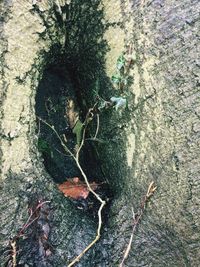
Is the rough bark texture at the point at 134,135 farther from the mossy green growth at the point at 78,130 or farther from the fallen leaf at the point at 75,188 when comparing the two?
the mossy green growth at the point at 78,130

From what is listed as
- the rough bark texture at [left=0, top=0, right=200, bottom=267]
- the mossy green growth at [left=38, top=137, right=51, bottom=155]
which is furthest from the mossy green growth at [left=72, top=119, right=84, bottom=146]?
the rough bark texture at [left=0, top=0, right=200, bottom=267]

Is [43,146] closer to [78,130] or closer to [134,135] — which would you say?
[78,130]

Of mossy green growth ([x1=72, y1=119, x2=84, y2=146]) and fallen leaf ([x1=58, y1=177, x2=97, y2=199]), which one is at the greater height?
mossy green growth ([x1=72, y1=119, x2=84, y2=146])

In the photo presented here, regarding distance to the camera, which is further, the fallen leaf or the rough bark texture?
the fallen leaf

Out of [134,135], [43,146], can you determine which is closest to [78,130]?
[43,146]

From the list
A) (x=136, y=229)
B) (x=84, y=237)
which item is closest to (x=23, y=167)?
(x=84, y=237)

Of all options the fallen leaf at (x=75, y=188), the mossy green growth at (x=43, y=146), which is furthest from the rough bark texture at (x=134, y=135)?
the mossy green growth at (x=43, y=146)

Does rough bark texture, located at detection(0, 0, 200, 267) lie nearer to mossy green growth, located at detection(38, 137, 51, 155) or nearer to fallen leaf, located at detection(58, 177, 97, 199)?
fallen leaf, located at detection(58, 177, 97, 199)
